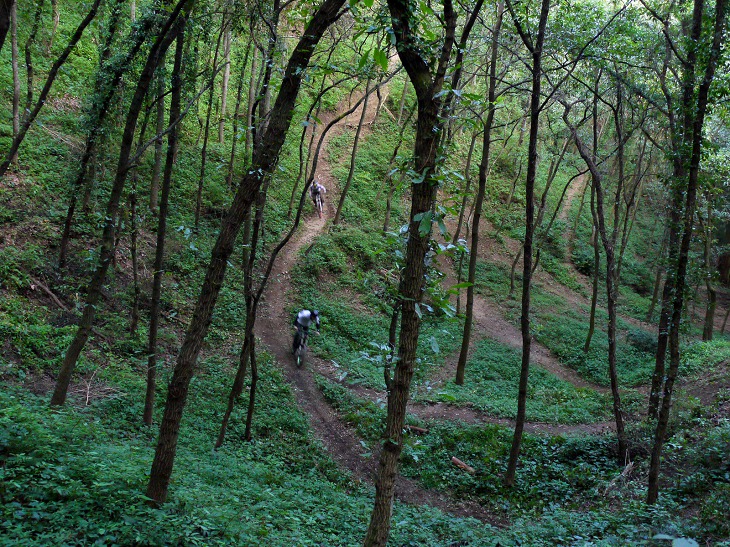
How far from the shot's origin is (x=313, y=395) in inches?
539

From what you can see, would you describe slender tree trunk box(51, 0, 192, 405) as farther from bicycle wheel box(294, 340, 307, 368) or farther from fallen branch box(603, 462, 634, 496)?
fallen branch box(603, 462, 634, 496)

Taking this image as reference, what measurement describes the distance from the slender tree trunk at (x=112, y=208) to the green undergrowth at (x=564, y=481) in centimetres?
569

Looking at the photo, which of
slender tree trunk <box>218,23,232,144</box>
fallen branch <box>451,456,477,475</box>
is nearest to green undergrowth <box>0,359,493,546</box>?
fallen branch <box>451,456,477,475</box>

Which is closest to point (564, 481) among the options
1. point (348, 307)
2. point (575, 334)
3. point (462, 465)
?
point (462, 465)

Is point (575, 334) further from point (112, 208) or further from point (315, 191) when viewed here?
point (112, 208)

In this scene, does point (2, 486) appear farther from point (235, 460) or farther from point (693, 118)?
point (693, 118)

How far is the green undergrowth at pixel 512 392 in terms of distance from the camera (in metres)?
14.3

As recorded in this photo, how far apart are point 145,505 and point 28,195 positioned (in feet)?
41.3

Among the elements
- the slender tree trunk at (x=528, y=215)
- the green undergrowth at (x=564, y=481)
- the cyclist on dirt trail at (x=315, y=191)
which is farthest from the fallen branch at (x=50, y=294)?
the cyclist on dirt trail at (x=315, y=191)

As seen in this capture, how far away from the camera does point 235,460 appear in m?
9.19

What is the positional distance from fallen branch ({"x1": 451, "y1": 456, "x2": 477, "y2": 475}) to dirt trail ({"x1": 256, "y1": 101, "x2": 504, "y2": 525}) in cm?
95

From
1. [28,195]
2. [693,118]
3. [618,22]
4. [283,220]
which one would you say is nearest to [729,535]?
[693,118]

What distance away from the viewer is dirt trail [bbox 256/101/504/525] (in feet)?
33.0

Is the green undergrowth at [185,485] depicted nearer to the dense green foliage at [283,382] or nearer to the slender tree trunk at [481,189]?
the dense green foliage at [283,382]
